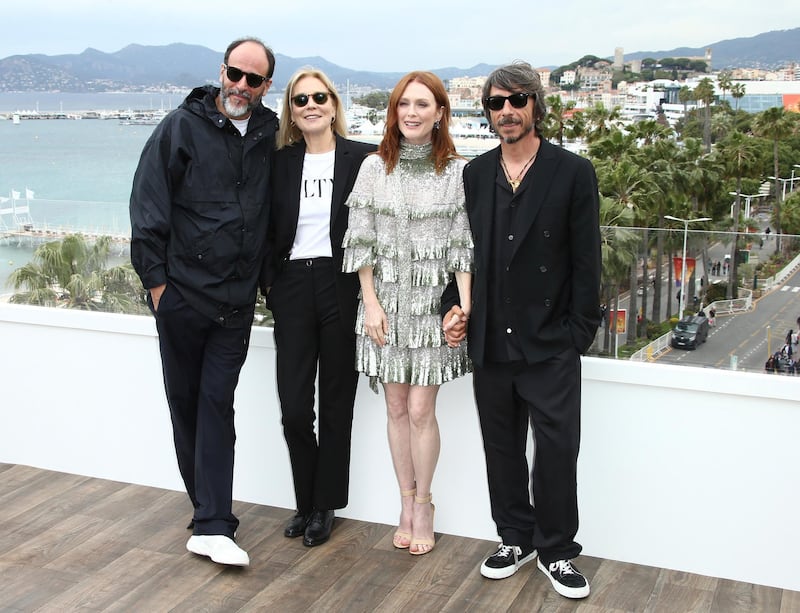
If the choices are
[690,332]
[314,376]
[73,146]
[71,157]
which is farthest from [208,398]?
[73,146]

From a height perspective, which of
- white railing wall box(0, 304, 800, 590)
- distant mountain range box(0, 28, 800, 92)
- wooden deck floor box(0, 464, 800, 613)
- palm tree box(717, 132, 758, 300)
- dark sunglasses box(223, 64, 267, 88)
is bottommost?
palm tree box(717, 132, 758, 300)

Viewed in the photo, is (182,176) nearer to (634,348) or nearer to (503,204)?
(503,204)

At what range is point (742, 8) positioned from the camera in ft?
324

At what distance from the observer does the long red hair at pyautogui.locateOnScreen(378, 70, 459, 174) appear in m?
2.51

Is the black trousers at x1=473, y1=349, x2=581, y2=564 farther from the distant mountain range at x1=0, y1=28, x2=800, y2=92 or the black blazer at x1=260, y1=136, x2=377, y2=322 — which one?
the distant mountain range at x1=0, y1=28, x2=800, y2=92

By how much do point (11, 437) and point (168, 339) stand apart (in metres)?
1.35

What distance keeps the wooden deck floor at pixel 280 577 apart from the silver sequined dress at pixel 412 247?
61cm

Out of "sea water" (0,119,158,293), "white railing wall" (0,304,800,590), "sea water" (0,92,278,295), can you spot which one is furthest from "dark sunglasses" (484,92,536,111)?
"sea water" (0,119,158,293)

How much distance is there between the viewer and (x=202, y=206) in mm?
2650

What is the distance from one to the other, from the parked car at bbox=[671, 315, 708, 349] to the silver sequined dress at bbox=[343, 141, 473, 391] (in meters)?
0.83

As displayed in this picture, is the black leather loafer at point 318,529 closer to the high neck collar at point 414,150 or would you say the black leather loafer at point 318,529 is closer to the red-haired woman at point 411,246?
the red-haired woman at point 411,246

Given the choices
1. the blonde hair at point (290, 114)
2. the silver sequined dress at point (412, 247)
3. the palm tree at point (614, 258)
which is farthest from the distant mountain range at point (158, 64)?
the silver sequined dress at point (412, 247)

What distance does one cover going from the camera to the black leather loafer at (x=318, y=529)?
2.92m

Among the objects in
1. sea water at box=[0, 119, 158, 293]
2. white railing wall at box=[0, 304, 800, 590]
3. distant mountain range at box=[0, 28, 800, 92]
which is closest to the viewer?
white railing wall at box=[0, 304, 800, 590]
